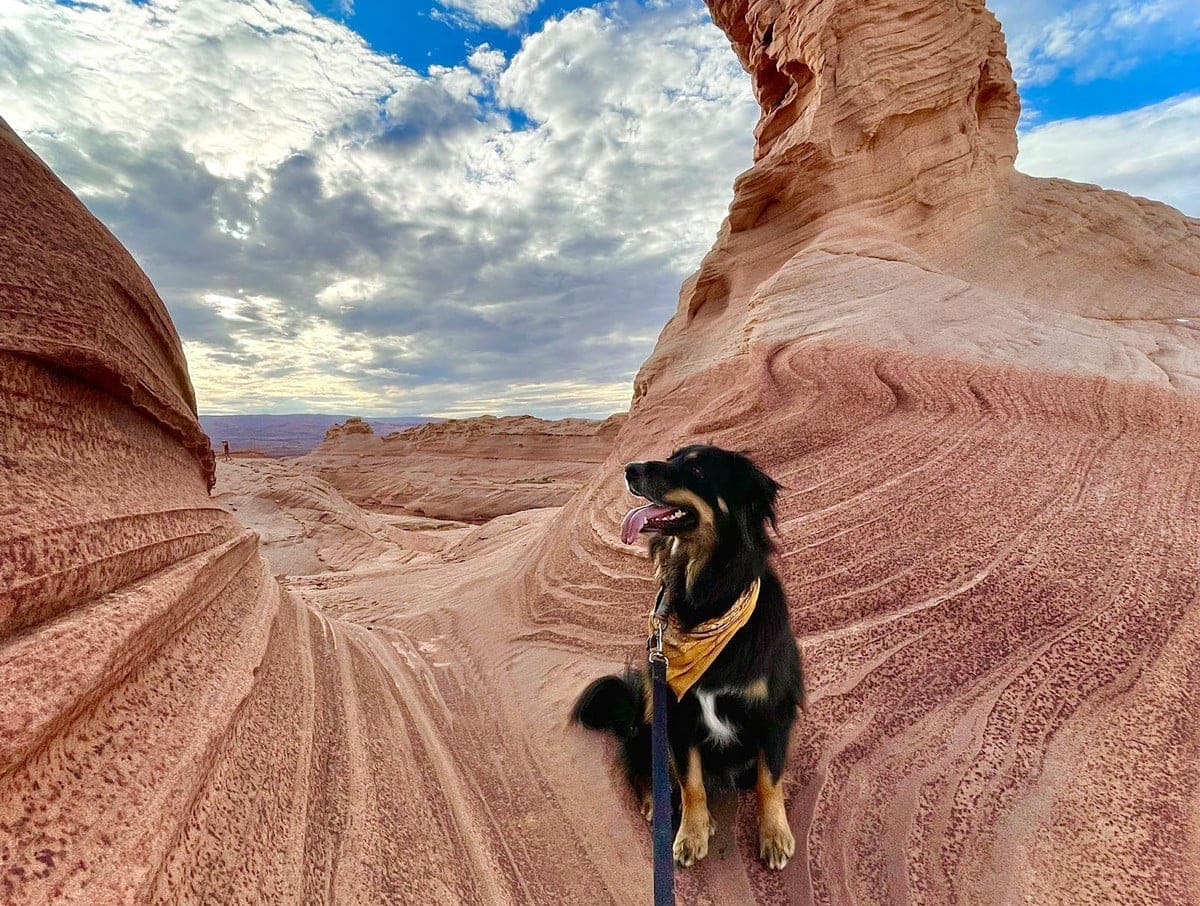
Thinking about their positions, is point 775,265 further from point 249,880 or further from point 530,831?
point 249,880

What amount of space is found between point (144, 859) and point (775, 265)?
7774mm

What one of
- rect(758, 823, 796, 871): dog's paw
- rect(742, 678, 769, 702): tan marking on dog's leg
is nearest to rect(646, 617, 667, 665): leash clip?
rect(742, 678, 769, 702): tan marking on dog's leg

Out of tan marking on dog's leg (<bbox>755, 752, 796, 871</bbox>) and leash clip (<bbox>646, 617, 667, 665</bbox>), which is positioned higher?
leash clip (<bbox>646, 617, 667, 665</bbox>)

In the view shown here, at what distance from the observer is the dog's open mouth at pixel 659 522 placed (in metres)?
2.09

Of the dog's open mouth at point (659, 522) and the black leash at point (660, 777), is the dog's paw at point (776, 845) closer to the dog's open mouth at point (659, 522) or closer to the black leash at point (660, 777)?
the black leash at point (660, 777)

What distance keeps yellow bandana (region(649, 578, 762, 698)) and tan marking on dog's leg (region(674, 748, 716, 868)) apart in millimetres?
275

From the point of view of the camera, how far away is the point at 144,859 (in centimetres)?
105

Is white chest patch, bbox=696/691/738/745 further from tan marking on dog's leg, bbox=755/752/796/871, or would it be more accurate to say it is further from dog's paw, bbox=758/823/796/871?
dog's paw, bbox=758/823/796/871

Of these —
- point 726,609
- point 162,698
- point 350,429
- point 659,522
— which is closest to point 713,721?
point 726,609

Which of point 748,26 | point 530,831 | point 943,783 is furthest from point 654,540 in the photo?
point 748,26

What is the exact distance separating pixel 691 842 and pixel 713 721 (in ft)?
1.30

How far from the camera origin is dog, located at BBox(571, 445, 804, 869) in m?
1.88

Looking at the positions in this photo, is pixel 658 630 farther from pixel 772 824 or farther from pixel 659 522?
pixel 772 824

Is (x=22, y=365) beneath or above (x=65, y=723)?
above
